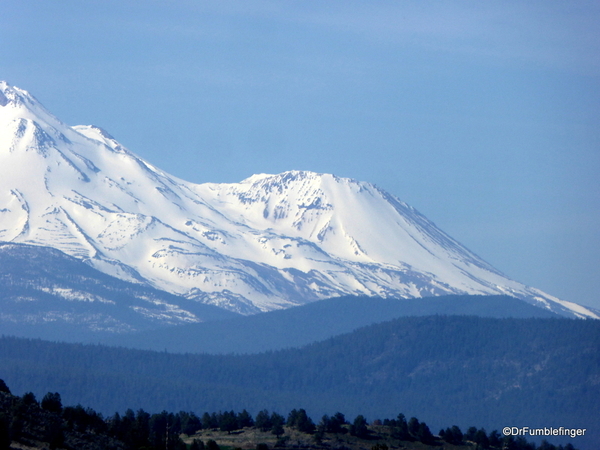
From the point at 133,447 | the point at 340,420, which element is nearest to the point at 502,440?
the point at 340,420

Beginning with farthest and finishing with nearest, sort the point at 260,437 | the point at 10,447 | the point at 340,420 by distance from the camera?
1. the point at 340,420
2. the point at 260,437
3. the point at 10,447

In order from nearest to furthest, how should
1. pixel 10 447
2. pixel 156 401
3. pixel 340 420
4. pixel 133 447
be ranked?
pixel 10 447, pixel 133 447, pixel 340 420, pixel 156 401

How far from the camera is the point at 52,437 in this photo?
75750 millimetres

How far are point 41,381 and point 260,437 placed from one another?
9499 centimetres

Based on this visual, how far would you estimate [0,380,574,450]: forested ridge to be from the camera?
78438 mm

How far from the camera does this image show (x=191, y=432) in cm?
11944

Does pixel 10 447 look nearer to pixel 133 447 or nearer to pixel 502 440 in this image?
pixel 133 447

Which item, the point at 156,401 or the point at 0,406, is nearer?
the point at 0,406

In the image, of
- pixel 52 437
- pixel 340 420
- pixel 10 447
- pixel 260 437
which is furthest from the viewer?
pixel 340 420

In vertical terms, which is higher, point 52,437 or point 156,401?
point 156,401

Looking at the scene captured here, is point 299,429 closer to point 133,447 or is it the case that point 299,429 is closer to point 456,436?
point 456,436

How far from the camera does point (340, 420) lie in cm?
12238

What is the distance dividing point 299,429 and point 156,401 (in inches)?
3295

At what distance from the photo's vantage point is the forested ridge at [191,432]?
78.4 meters
